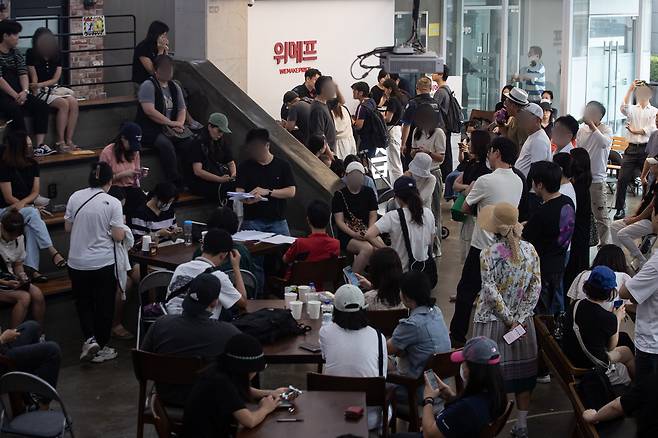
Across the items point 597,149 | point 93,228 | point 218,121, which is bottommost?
point 93,228

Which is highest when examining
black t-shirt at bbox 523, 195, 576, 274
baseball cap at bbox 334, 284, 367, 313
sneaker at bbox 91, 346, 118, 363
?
black t-shirt at bbox 523, 195, 576, 274

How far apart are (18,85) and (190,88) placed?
2.18 meters

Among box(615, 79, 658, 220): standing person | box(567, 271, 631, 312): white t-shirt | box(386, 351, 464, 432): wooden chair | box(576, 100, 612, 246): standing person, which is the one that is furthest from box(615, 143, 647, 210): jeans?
box(386, 351, 464, 432): wooden chair

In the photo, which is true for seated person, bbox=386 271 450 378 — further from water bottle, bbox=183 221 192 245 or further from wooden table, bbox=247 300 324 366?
water bottle, bbox=183 221 192 245

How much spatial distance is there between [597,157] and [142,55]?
5.43m

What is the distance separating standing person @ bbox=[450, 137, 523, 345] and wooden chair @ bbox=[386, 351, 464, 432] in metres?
2.43

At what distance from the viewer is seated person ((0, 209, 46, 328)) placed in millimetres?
9219

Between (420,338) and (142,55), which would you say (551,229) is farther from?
(142,55)

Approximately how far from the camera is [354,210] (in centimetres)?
1069

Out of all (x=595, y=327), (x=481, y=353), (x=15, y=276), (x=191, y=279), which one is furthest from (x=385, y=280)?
(x=15, y=276)

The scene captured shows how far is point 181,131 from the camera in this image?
12.3 metres

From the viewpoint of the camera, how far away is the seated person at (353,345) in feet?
22.6

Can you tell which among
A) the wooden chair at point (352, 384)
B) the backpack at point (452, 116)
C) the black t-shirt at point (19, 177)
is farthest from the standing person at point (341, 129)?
the wooden chair at point (352, 384)

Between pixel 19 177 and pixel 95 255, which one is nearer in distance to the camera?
pixel 95 255
